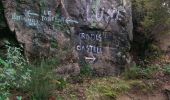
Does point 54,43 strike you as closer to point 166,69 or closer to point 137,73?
point 137,73

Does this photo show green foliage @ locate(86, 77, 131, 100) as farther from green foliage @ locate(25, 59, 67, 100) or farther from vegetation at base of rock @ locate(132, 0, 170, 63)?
vegetation at base of rock @ locate(132, 0, 170, 63)

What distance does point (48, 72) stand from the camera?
718 cm

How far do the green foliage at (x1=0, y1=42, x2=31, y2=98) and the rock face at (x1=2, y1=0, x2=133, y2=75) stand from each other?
3.42 ft

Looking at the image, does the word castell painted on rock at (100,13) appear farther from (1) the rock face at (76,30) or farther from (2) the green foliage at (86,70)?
(2) the green foliage at (86,70)

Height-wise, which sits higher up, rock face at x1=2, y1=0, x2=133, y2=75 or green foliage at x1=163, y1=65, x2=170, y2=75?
rock face at x1=2, y1=0, x2=133, y2=75

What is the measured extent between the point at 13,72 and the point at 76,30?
135 inches

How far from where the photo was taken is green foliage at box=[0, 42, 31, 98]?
18.8 ft

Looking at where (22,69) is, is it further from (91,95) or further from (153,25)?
(153,25)

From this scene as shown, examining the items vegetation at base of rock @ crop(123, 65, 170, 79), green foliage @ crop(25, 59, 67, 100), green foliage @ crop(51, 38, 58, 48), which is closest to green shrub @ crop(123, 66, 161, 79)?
vegetation at base of rock @ crop(123, 65, 170, 79)

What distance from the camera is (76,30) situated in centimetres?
902

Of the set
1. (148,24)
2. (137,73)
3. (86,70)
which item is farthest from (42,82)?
(148,24)

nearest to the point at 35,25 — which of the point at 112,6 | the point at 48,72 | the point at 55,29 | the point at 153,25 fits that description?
the point at 55,29

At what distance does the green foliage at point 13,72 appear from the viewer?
572 cm

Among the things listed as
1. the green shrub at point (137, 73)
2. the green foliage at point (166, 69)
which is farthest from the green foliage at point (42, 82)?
the green foliage at point (166, 69)
